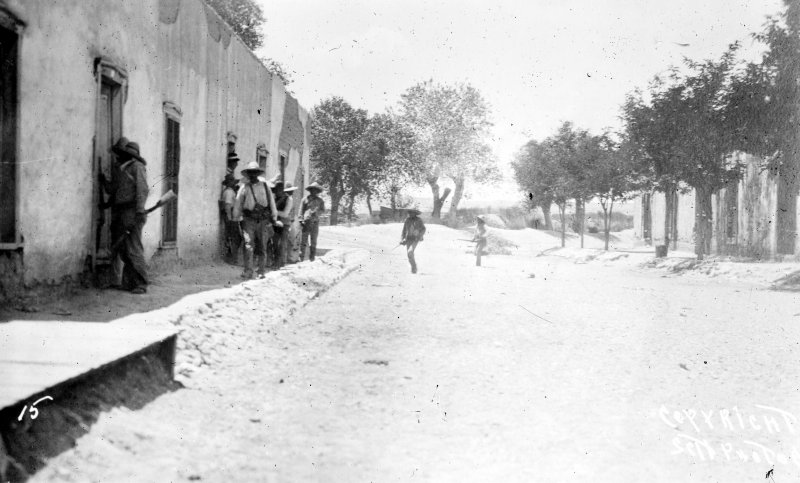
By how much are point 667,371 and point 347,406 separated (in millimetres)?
2603

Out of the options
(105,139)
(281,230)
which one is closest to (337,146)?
(281,230)

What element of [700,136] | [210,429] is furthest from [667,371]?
[700,136]

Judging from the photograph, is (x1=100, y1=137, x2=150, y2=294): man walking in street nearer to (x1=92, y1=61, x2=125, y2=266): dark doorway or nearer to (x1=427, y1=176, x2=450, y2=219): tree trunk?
(x1=92, y1=61, x2=125, y2=266): dark doorway

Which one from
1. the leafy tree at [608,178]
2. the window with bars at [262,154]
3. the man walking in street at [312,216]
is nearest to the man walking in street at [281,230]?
the man walking in street at [312,216]

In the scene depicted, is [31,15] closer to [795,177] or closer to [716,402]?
[716,402]

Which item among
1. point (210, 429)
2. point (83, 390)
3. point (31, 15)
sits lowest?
point (210, 429)

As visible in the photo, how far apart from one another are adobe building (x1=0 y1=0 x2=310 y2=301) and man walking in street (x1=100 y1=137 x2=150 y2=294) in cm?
25

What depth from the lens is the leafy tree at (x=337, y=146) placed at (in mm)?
44375

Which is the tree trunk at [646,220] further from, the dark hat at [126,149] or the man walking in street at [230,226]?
the dark hat at [126,149]

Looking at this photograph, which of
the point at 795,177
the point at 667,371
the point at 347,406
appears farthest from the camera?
the point at 795,177

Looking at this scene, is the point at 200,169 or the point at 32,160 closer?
the point at 32,160

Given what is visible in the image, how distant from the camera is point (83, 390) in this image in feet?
10.9

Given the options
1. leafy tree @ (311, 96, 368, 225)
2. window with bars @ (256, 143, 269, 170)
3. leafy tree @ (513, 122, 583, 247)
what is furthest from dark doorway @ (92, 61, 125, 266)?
leafy tree @ (311, 96, 368, 225)

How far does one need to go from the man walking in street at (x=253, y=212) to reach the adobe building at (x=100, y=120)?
1090 mm
